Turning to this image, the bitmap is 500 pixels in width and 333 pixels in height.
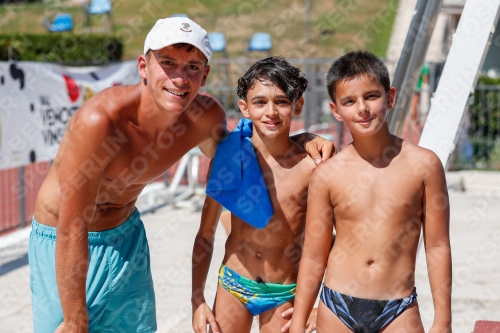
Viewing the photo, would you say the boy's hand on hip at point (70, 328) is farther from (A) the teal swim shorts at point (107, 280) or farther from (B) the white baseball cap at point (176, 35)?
(B) the white baseball cap at point (176, 35)

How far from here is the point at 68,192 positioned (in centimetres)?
240

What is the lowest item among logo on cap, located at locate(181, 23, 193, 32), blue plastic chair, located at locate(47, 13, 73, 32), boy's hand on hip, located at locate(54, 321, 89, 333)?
blue plastic chair, located at locate(47, 13, 73, 32)

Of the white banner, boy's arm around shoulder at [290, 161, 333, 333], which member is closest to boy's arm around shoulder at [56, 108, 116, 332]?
boy's arm around shoulder at [290, 161, 333, 333]

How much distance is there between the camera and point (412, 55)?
11.6 ft

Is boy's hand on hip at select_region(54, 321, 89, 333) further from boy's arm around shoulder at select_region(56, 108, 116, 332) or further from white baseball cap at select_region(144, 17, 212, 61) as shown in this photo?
white baseball cap at select_region(144, 17, 212, 61)

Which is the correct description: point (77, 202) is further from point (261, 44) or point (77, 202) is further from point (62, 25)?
point (62, 25)

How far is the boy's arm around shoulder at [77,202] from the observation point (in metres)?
2.42

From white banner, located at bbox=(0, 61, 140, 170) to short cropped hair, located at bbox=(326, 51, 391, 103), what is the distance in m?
4.72

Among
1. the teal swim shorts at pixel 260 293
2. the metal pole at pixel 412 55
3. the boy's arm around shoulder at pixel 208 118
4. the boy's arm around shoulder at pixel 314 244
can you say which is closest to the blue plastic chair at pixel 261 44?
the metal pole at pixel 412 55

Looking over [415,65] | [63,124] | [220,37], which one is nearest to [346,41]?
[220,37]

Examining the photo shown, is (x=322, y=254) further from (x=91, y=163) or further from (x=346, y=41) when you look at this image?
(x=346, y=41)

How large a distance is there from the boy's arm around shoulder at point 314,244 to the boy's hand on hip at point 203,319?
443 millimetres

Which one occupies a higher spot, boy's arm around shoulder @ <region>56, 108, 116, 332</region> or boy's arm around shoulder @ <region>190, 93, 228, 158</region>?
boy's arm around shoulder @ <region>190, 93, 228, 158</region>

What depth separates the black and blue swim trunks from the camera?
8.05 feet
